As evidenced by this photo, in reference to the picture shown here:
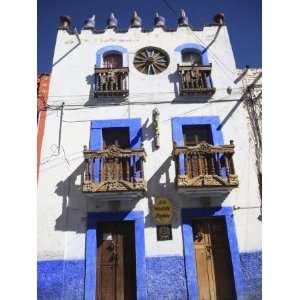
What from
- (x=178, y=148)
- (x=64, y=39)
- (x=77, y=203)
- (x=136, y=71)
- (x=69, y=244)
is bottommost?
(x=69, y=244)

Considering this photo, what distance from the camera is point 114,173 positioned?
5.56 m

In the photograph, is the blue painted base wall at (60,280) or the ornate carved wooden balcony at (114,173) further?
the ornate carved wooden balcony at (114,173)

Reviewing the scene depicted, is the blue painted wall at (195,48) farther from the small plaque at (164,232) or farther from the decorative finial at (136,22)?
the small plaque at (164,232)

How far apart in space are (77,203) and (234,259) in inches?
131

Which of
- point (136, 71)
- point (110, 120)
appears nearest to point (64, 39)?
point (136, 71)

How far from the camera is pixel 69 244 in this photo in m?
5.50

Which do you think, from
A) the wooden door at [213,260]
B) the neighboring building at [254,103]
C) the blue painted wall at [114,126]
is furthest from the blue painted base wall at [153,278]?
the blue painted wall at [114,126]

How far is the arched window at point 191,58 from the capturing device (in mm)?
7446

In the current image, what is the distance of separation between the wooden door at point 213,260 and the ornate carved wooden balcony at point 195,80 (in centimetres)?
299

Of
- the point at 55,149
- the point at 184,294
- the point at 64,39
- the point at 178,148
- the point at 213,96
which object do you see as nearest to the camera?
the point at 184,294

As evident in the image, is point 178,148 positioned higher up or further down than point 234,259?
higher up

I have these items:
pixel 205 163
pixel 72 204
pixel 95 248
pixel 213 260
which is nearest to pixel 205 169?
pixel 205 163
